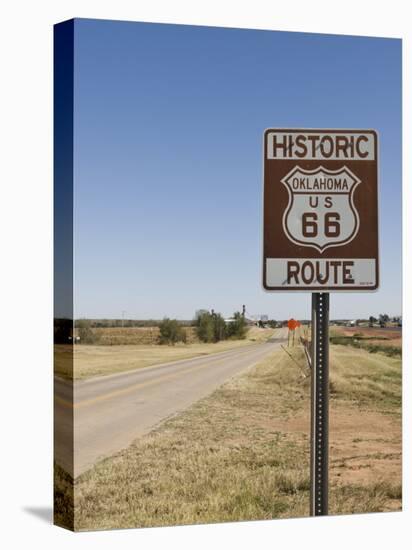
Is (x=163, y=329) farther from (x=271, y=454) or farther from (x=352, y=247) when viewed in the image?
(x=352, y=247)

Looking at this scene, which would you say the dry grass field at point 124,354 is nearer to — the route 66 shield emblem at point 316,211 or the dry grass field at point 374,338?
the dry grass field at point 374,338

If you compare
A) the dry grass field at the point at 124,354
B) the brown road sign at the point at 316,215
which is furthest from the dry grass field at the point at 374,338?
the brown road sign at the point at 316,215

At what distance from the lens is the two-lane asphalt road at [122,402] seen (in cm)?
768

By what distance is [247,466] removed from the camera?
8898 mm

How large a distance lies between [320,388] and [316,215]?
1314mm

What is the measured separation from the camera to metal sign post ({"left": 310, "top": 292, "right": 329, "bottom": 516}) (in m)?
7.61

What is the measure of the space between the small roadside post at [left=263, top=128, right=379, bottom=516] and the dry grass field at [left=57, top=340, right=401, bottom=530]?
83 cm

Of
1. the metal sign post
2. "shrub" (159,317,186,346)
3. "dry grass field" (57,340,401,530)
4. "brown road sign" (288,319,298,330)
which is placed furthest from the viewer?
"shrub" (159,317,186,346)

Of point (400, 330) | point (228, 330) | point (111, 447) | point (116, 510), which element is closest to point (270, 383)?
point (228, 330)

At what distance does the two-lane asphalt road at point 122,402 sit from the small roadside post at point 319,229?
1.74m

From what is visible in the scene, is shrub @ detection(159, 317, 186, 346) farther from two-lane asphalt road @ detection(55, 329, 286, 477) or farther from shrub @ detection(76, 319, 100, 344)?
shrub @ detection(76, 319, 100, 344)

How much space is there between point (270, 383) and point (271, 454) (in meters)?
3.04

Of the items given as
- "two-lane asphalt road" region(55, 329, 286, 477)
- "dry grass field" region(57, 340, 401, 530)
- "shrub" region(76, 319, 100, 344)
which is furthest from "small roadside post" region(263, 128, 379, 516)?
"two-lane asphalt road" region(55, 329, 286, 477)

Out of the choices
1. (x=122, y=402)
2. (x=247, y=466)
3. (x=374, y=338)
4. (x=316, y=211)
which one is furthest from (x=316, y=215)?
(x=374, y=338)
